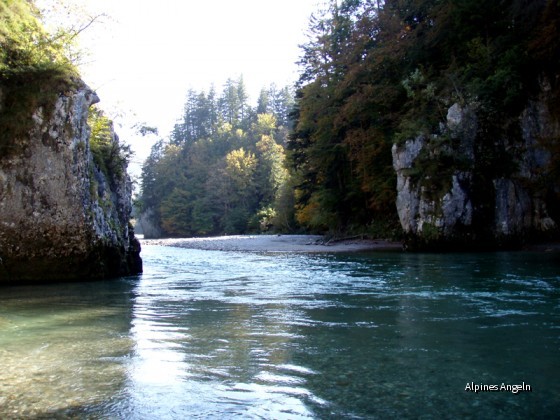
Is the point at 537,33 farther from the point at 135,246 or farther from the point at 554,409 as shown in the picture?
the point at 554,409

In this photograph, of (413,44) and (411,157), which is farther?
(413,44)

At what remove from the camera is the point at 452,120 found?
20.4m

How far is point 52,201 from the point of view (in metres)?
11.3

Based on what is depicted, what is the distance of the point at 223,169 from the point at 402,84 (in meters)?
52.2

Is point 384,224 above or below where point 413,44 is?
below

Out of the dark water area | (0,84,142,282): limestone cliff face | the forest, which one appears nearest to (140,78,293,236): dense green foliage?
the forest

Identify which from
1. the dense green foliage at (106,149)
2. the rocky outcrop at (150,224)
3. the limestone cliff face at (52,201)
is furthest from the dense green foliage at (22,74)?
the rocky outcrop at (150,224)

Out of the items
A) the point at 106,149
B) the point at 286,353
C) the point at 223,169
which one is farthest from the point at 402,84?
the point at 223,169

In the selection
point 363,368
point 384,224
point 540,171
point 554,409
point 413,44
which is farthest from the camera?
point 384,224

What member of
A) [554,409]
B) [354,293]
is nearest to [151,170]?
[354,293]

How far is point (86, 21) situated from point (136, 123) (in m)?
5.15

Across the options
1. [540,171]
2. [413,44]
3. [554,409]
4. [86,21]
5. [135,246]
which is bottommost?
[554,409]

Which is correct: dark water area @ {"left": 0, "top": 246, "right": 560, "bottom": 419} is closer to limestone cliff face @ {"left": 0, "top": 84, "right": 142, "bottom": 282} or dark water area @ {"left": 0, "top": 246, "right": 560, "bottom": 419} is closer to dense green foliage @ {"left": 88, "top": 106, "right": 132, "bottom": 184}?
limestone cliff face @ {"left": 0, "top": 84, "right": 142, "bottom": 282}

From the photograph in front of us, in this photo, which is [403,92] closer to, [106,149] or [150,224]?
[106,149]
